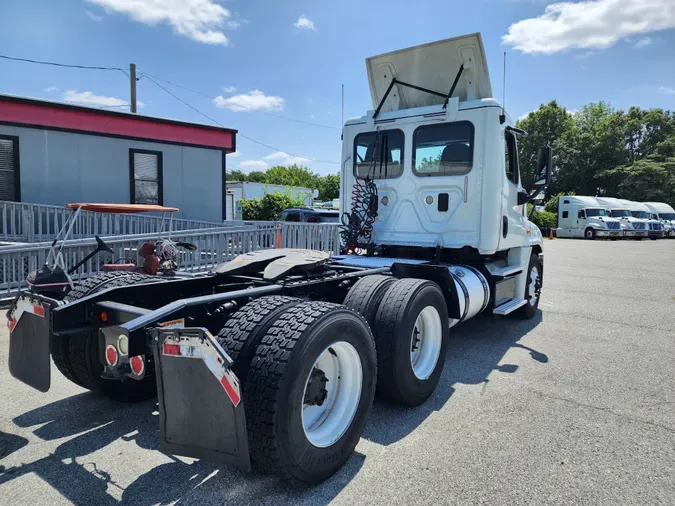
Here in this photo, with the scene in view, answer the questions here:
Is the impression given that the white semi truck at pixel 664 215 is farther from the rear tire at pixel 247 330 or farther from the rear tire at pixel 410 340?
the rear tire at pixel 247 330

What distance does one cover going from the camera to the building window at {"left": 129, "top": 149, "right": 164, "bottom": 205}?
40.1 feet

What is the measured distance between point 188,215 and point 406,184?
29.5 ft

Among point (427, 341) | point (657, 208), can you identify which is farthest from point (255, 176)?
point (427, 341)

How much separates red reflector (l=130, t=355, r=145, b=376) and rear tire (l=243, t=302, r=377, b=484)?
0.76 metres

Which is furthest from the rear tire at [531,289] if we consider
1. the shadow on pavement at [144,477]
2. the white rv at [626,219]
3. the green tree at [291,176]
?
the green tree at [291,176]

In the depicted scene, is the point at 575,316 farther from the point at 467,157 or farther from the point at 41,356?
the point at 41,356

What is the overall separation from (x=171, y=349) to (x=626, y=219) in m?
35.2

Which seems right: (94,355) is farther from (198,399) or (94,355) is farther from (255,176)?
(255,176)

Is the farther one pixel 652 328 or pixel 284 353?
pixel 652 328

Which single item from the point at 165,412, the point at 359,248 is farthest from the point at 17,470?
the point at 359,248

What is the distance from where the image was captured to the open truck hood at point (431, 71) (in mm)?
5692

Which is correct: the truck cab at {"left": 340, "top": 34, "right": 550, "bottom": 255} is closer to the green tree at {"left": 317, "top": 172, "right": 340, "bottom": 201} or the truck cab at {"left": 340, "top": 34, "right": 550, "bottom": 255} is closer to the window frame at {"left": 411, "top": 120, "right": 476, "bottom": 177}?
the window frame at {"left": 411, "top": 120, "right": 476, "bottom": 177}

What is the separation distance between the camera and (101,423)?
3.48m

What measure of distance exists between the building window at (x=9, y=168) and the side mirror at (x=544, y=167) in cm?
1076
